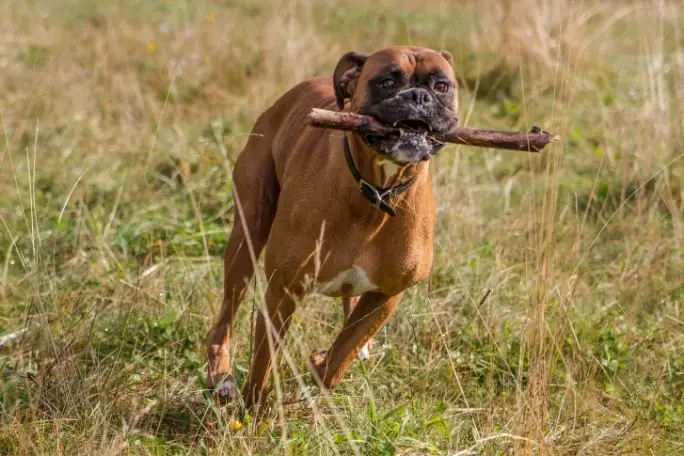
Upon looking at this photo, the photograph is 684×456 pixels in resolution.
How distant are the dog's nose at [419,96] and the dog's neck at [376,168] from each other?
0.99 ft

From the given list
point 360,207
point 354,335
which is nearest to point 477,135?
point 360,207

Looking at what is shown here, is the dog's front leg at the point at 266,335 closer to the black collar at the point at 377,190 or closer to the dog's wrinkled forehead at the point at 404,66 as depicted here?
the black collar at the point at 377,190

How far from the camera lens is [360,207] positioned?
4004 mm

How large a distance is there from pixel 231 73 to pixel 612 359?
4.52m

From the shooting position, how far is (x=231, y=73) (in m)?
8.38

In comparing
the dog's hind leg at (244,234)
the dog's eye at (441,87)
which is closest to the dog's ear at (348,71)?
the dog's eye at (441,87)

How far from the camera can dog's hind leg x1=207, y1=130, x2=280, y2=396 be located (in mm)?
4684

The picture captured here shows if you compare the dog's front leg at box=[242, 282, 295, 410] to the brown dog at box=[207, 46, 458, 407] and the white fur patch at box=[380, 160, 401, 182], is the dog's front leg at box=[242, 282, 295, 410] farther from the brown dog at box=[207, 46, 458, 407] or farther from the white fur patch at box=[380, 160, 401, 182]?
the white fur patch at box=[380, 160, 401, 182]

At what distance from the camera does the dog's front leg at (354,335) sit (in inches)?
167

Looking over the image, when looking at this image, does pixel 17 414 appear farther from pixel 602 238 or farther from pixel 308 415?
pixel 602 238

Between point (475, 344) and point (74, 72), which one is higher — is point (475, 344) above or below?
below

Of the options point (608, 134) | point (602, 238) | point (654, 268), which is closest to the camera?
point (654, 268)

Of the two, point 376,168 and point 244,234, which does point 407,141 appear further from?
point 244,234

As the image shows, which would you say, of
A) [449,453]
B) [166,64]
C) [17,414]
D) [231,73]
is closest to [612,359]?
[449,453]
